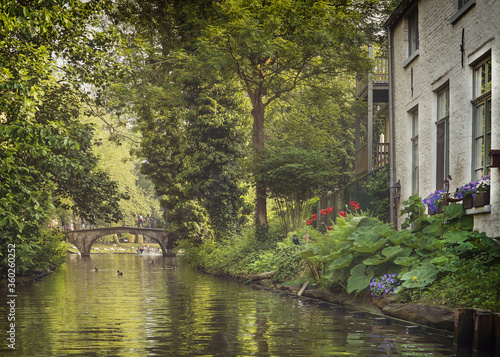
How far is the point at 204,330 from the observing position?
9594 mm

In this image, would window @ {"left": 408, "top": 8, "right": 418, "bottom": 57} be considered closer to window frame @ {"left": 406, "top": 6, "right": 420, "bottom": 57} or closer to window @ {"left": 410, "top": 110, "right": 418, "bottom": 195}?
window frame @ {"left": 406, "top": 6, "right": 420, "bottom": 57}

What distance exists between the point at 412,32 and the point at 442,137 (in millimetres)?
4043

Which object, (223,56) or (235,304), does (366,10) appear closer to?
(223,56)

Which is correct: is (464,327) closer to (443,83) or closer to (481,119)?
(481,119)

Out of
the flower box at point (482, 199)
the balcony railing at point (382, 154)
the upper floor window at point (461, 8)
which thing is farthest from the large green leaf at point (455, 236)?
the balcony railing at point (382, 154)

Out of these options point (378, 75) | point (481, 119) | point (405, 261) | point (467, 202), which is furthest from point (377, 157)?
point (405, 261)

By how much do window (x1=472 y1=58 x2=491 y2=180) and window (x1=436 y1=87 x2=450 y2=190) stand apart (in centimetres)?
150

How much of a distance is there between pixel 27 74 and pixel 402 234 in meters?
9.64

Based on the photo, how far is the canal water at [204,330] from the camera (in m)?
7.62

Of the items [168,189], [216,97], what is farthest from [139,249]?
[216,97]

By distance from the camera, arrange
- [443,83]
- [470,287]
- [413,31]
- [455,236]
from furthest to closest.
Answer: [413,31], [443,83], [455,236], [470,287]

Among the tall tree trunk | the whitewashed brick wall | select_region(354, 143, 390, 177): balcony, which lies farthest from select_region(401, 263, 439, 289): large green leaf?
the tall tree trunk

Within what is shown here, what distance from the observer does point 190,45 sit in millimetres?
25859

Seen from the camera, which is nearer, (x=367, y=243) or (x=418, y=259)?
(x=418, y=259)
